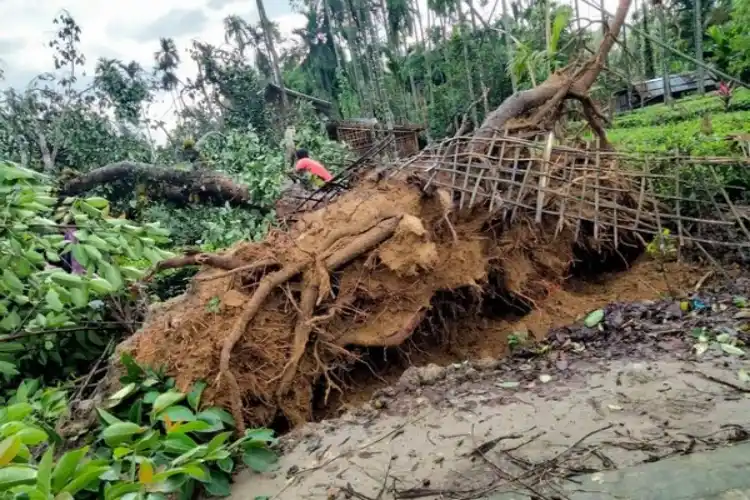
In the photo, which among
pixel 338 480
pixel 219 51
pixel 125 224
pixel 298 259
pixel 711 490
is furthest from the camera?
pixel 219 51

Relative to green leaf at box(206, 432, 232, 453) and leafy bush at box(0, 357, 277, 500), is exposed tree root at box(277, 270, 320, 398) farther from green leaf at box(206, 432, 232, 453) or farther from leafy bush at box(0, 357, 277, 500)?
green leaf at box(206, 432, 232, 453)

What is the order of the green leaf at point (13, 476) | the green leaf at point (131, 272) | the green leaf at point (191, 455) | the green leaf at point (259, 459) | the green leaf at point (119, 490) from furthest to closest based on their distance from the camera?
the green leaf at point (131, 272), the green leaf at point (259, 459), the green leaf at point (191, 455), the green leaf at point (119, 490), the green leaf at point (13, 476)

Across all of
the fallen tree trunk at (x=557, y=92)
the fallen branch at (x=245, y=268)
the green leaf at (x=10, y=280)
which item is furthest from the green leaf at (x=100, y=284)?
the fallen tree trunk at (x=557, y=92)

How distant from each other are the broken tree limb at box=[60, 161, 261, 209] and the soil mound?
6.30 m

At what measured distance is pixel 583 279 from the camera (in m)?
6.42

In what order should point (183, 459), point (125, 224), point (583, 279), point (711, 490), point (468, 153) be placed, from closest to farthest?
1. point (711, 490)
2. point (183, 459)
3. point (125, 224)
4. point (468, 153)
5. point (583, 279)

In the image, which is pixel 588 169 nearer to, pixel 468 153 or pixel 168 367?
pixel 468 153

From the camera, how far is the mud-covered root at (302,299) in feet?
14.3

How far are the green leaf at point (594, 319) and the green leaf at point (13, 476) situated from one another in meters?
4.23

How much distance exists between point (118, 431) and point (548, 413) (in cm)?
255

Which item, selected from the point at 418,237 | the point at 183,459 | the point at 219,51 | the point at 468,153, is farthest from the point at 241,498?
the point at 219,51

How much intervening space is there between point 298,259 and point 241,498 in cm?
201

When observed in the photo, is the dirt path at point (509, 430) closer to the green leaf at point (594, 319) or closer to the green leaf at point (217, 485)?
the green leaf at point (217, 485)

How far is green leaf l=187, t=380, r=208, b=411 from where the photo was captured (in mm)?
4168
